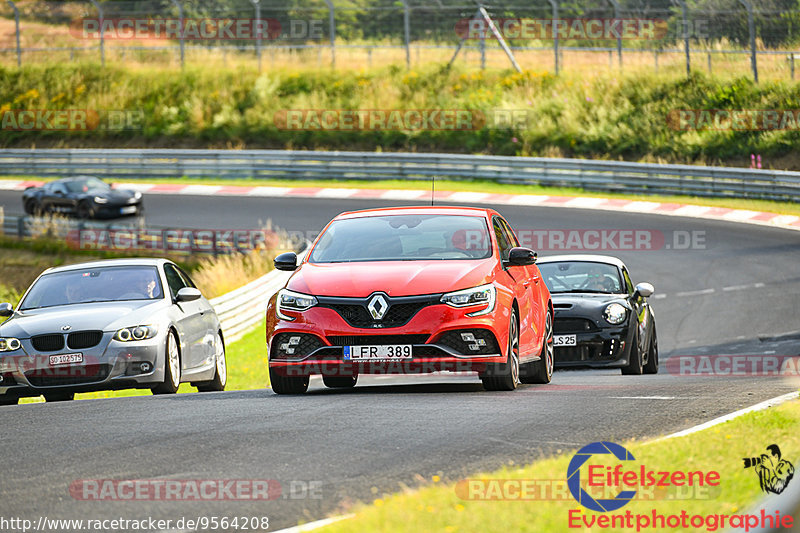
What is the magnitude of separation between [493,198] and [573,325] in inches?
721

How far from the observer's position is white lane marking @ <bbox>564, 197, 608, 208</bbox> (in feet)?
102

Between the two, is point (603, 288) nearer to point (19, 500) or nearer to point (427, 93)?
point (19, 500)

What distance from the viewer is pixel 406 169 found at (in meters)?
36.1

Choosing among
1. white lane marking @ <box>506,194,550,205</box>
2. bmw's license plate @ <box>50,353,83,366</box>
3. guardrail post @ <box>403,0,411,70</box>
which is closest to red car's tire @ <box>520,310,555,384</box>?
bmw's license plate @ <box>50,353,83,366</box>

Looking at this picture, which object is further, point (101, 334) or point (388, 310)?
point (101, 334)

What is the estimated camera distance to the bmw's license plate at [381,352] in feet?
31.3

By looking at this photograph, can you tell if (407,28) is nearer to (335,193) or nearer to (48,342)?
(335,193)

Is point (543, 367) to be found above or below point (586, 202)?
below

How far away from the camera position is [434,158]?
118ft

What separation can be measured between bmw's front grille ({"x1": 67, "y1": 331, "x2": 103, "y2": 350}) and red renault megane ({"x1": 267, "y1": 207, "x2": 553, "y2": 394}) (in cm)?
207

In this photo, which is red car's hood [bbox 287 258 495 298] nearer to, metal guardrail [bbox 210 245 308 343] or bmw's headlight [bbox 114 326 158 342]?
bmw's headlight [bbox 114 326 158 342]

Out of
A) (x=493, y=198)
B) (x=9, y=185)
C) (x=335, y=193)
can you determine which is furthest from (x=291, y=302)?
(x=9, y=185)

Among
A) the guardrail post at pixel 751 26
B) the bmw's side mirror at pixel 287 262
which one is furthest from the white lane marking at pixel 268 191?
the bmw's side mirror at pixel 287 262

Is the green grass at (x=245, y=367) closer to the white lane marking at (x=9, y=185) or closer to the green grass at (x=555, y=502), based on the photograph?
the green grass at (x=555, y=502)
